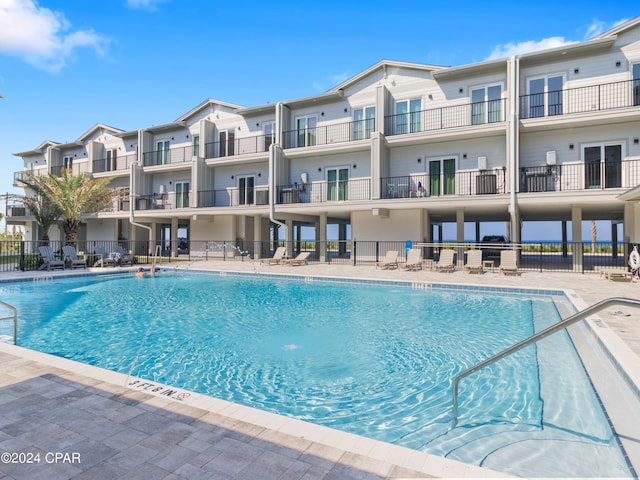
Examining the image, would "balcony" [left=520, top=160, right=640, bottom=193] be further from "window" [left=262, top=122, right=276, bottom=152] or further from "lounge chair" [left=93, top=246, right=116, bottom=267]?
"lounge chair" [left=93, top=246, right=116, bottom=267]

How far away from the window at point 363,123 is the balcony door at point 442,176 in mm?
3624

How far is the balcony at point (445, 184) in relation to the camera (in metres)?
16.1

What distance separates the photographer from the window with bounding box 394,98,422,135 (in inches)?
723

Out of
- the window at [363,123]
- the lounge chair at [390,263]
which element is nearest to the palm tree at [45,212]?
the window at [363,123]

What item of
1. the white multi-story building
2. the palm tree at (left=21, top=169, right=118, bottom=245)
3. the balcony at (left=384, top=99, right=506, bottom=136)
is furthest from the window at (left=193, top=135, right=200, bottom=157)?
the balcony at (left=384, top=99, right=506, bottom=136)

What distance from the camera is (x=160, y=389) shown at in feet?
12.6

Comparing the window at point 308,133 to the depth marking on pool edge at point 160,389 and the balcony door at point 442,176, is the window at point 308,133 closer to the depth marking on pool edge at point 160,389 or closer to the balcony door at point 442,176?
the balcony door at point 442,176

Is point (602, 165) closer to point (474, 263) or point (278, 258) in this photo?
point (474, 263)

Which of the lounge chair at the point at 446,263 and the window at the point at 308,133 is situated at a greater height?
the window at the point at 308,133

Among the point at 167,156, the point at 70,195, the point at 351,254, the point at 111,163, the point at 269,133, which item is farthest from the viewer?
the point at 111,163

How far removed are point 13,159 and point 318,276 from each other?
1374 inches

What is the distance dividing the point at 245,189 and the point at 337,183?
606 centimetres

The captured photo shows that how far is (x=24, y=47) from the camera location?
1168 centimetres

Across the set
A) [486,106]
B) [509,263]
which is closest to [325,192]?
[486,106]
